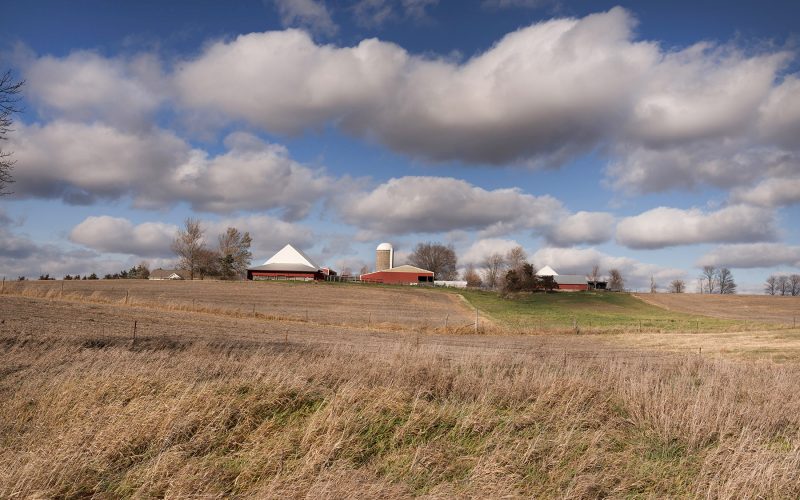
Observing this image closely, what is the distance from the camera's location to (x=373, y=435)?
887 cm

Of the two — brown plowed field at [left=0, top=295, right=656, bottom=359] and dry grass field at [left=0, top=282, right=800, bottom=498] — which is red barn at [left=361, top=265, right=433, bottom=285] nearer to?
brown plowed field at [left=0, top=295, right=656, bottom=359]

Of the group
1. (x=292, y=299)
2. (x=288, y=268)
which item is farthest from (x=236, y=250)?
(x=292, y=299)

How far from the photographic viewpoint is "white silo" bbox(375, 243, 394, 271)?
13850 centimetres

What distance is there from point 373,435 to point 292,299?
58.7m

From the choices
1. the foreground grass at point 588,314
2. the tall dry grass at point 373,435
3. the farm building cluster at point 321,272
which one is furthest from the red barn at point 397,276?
the tall dry grass at point 373,435

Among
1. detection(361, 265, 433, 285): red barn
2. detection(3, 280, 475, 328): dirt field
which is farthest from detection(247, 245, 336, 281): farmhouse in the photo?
detection(3, 280, 475, 328): dirt field

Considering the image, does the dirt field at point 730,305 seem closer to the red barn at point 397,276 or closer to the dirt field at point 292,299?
the dirt field at point 292,299

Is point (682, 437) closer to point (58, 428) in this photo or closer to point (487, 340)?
point (58, 428)

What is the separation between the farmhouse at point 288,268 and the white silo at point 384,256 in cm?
2134

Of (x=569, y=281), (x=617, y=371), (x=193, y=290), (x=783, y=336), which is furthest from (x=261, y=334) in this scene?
(x=569, y=281)

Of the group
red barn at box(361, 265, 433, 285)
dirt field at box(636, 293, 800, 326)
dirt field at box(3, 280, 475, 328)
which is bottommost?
dirt field at box(636, 293, 800, 326)

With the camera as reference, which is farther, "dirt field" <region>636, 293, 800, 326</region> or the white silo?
the white silo

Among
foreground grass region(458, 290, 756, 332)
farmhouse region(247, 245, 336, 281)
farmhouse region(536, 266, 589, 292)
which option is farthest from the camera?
farmhouse region(536, 266, 589, 292)

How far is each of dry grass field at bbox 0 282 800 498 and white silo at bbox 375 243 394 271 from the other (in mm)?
124264
